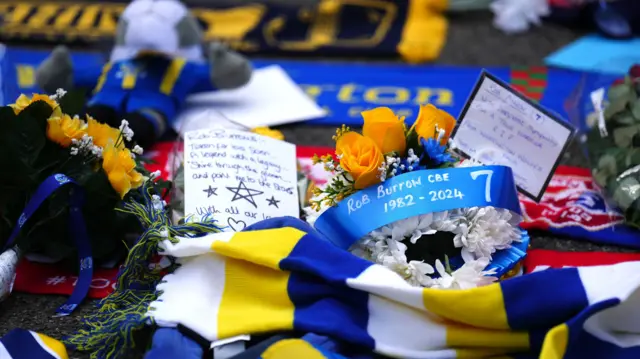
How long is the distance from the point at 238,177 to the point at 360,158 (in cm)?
22

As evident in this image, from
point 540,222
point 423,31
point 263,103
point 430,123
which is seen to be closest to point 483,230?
point 430,123

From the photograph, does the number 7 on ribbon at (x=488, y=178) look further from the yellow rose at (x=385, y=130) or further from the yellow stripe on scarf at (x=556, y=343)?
the yellow stripe on scarf at (x=556, y=343)

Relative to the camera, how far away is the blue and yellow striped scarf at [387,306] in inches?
32.0

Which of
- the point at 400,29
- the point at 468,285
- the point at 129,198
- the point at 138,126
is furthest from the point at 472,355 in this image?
the point at 400,29

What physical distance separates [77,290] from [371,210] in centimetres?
42

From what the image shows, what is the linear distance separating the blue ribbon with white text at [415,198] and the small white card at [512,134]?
0.18 m

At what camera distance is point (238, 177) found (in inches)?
42.6

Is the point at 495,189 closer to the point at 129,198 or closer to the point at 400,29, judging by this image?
the point at 129,198

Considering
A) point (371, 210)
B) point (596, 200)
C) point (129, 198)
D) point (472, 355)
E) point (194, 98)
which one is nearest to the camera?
point (472, 355)

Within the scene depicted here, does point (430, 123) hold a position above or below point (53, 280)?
above

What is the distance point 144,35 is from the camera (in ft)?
5.04

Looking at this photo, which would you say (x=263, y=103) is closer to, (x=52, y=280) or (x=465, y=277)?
(x=52, y=280)

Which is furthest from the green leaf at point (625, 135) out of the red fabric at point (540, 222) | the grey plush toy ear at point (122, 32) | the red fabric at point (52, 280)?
the grey plush toy ear at point (122, 32)

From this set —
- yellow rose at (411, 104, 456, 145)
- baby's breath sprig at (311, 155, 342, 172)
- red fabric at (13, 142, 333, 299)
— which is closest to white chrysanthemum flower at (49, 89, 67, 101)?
red fabric at (13, 142, 333, 299)
